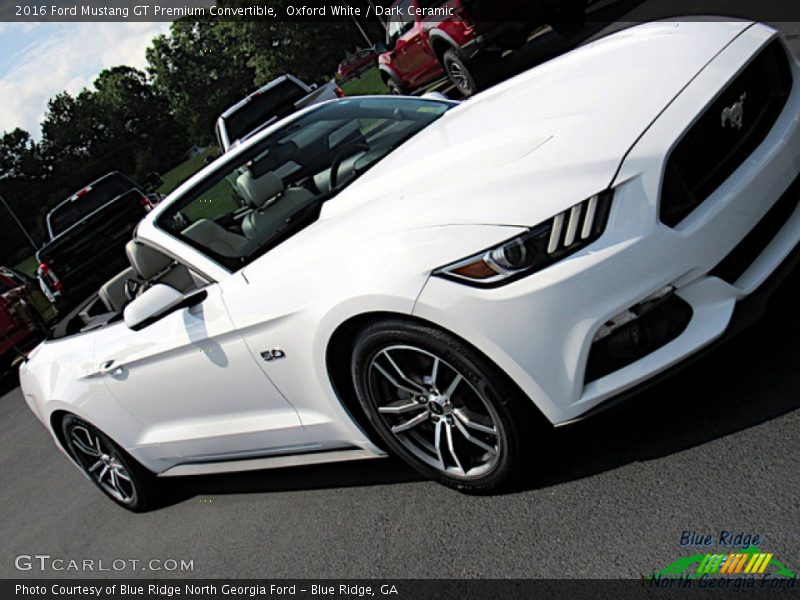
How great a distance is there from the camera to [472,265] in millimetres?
2826

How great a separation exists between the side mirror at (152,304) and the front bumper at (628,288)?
144 centimetres

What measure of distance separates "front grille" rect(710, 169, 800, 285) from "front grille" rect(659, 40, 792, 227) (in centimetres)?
21

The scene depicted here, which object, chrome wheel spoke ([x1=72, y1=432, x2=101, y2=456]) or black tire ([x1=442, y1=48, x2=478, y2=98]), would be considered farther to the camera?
black tire ([x1=442, y1=48, x2=478, y2=98])

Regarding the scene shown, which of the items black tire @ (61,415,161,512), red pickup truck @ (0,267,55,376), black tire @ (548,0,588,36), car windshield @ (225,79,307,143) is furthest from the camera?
car windshield @ (225,79,307,143)

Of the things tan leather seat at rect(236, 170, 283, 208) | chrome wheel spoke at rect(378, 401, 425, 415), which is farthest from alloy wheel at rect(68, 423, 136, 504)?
chrome wheel spoke at rect(378, 401, 425, 415)

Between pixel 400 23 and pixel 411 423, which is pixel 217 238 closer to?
pixel 411 423

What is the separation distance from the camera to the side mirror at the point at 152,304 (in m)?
3.79

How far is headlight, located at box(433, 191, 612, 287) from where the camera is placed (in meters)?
2.72

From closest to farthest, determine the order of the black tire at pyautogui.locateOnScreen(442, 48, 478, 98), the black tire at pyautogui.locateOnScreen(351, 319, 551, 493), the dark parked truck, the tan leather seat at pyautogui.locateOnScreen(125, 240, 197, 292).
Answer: the black tire at pyautogui.locateOnScreen(351, 319, 551, 493), the tan leather seat at pyautogui.locateOnScreen(125, 240, 197, 292), the dark parked truck, the black tire at pyautogui.locateOnScreen(442, 48, 478, 98)

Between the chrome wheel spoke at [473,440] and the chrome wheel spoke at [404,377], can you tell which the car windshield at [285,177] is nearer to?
the chrome wheel spoke at [404,377]

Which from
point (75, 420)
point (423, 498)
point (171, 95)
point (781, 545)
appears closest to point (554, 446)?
point (423, 498)

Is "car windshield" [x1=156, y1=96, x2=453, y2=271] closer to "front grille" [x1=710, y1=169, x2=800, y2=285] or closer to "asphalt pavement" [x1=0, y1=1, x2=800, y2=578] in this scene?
"asphalt pavement" [x1=0, y1=1, x2=800, y2=578]

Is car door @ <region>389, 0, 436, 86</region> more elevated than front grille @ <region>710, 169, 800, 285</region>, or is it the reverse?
car door @ <region>389, 0, 436, 86</region>

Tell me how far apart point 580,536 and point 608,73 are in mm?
1907
